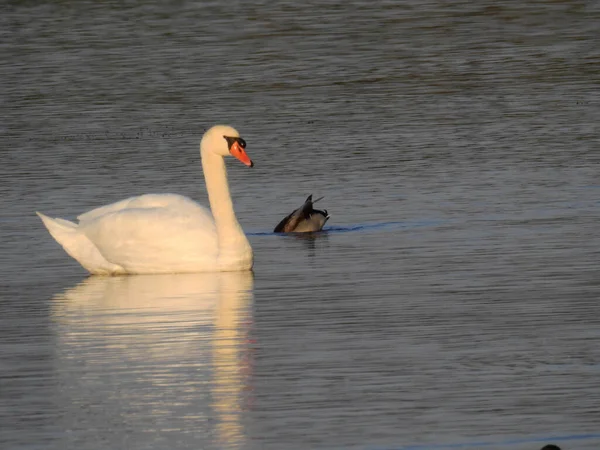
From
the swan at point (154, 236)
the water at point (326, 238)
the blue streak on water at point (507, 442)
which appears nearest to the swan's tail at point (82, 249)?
the swan at point (154, 236)

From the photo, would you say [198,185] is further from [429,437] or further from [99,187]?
[429,437]

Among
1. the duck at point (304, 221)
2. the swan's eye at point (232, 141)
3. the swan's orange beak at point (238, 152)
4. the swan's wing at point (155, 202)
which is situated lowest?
the duck at point (304, 221)

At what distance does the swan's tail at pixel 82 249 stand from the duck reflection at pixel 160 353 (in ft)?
1.39

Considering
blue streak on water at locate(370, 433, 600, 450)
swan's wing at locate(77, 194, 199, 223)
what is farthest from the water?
swan's wing at locate(77, 194, 199, 223)

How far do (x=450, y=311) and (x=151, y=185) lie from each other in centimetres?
614

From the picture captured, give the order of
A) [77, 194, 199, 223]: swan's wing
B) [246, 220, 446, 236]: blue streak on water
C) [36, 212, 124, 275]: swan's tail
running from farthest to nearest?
1. [246, 220, 446, 236]: blue streak on water
2. [77, 194, 199, 223]: swan's wing
3. [36, 212, 124, 275]: swan's tail

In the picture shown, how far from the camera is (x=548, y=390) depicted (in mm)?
7828

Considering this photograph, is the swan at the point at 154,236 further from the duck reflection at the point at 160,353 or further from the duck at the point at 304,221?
the duck at the point at 304,221

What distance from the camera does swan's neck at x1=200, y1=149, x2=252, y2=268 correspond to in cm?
1201

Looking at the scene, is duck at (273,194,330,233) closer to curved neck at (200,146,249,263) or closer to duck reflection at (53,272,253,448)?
curved neck at (200,146,249,263)

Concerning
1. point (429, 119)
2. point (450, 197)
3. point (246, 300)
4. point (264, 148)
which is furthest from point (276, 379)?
point (429, 119)

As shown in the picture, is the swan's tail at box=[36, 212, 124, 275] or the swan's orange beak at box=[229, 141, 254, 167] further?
the swan's orange beak at box=[229, 141, 254, 167]

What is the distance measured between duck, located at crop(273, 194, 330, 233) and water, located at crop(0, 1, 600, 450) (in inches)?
5.4

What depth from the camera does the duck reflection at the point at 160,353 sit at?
7.69 metres
